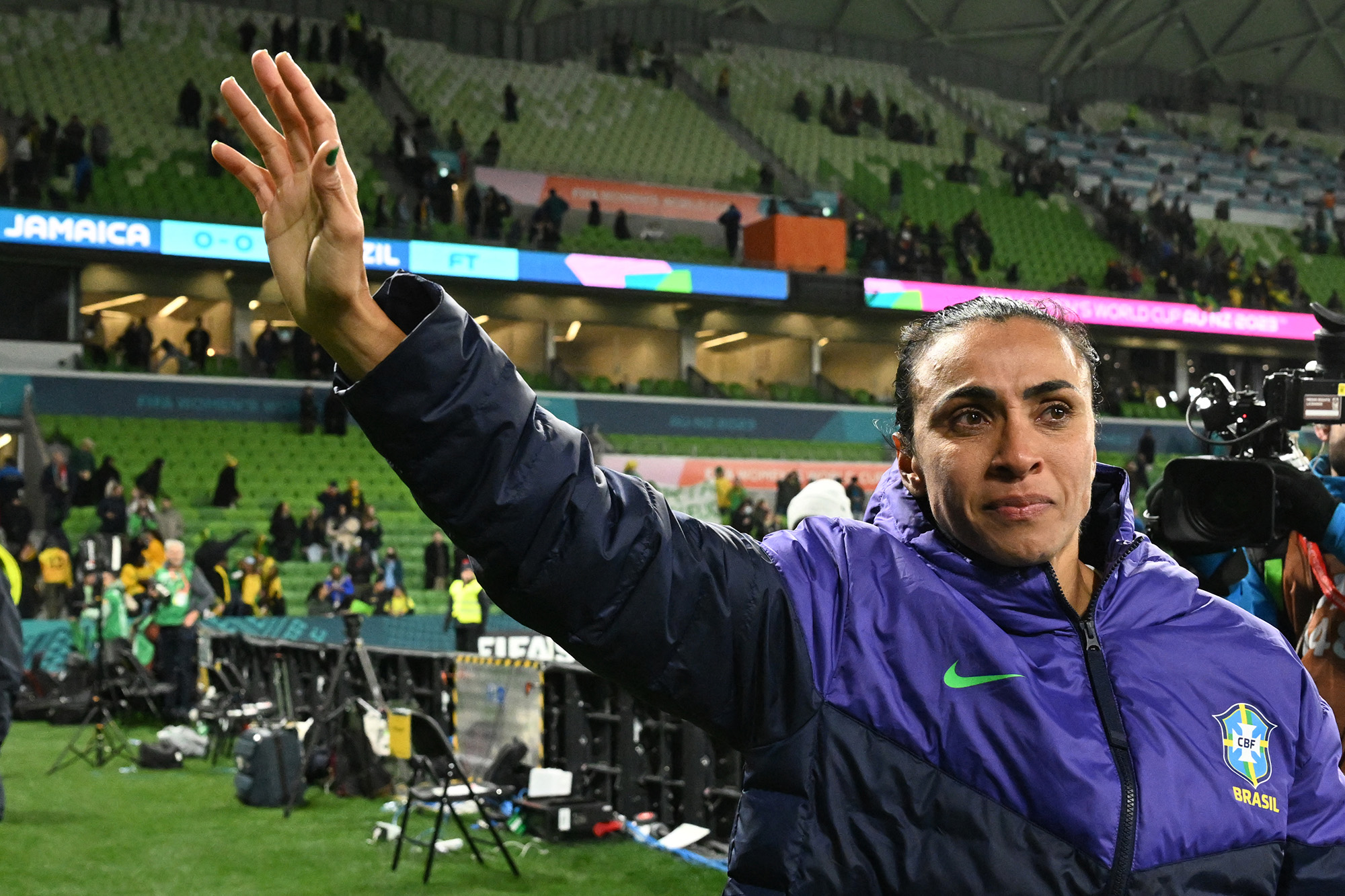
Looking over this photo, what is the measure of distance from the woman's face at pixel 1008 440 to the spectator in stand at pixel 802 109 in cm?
3208

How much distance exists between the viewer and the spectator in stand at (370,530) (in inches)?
699

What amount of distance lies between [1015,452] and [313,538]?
1746 cm

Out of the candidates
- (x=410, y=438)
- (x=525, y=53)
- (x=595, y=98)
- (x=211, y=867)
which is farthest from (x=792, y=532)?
(x=525, y=53)

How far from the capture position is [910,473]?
1.68m

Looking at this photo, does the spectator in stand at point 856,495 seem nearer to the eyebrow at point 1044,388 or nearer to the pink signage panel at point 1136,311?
the pink signage panel at point 1136,311

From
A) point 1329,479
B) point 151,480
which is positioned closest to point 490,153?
point 151,480

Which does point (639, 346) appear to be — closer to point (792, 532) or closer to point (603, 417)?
point (603, 417)

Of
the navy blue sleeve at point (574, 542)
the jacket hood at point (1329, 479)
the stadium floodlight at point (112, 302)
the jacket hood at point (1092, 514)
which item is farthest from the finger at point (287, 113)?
the stadium floodlight at point (112, 302)

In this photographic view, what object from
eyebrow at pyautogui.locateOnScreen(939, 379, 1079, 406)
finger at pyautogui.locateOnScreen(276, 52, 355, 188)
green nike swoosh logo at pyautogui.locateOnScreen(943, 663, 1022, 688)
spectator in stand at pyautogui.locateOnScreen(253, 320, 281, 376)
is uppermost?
spectator in stand at pyautogui.locateOnScreen(253, 320, 281, 376)

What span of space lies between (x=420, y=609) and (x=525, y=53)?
19783 millimetres

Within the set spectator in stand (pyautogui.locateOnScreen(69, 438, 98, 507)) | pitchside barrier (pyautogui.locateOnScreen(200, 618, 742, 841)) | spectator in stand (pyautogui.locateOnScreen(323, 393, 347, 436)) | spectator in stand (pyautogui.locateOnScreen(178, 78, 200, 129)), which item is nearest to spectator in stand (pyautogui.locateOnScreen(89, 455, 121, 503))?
spectator in stand (pyautogui.locateOnScreen(69, 438, 98, 507))

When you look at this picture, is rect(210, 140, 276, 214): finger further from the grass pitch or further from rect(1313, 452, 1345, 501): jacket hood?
the grass pitch

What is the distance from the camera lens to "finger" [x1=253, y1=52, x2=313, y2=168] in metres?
1.36

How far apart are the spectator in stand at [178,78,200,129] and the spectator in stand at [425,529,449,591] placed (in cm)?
1097
